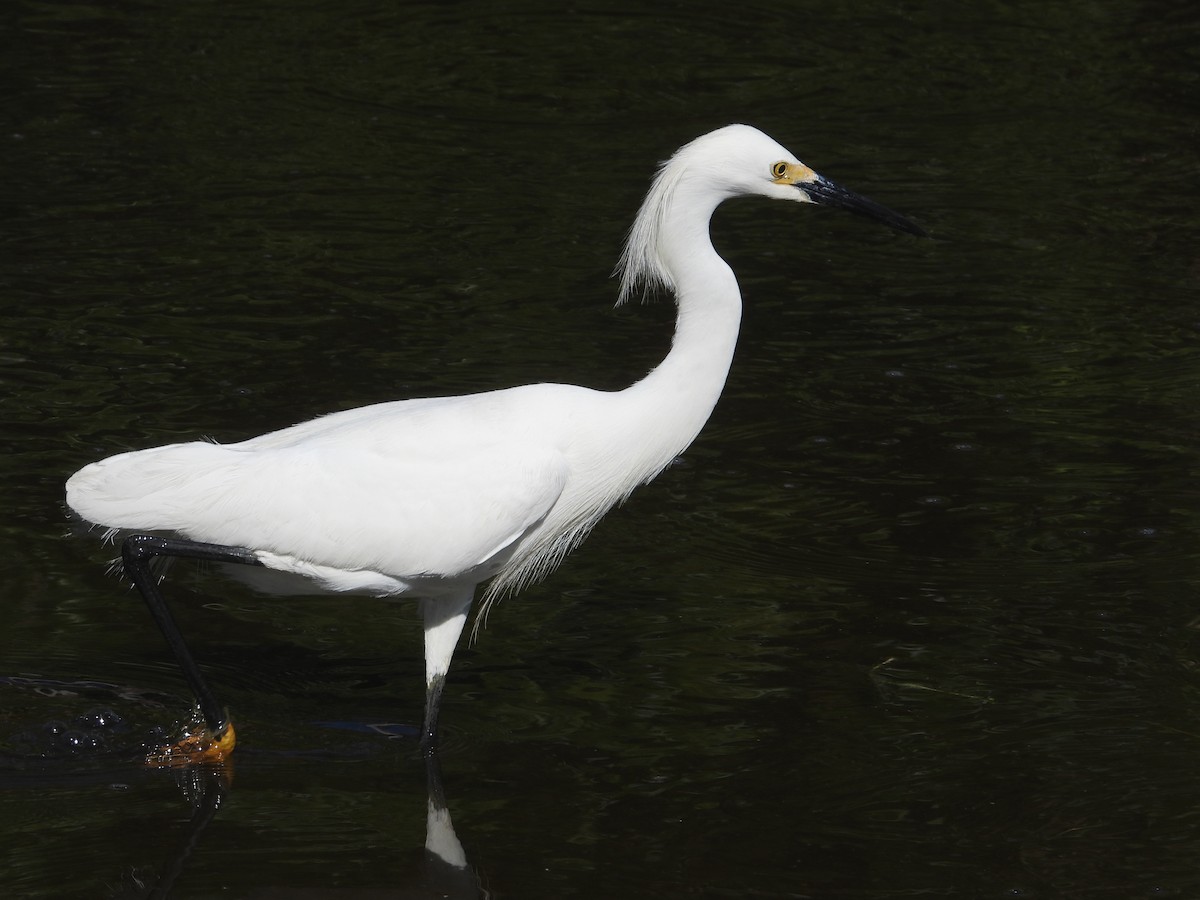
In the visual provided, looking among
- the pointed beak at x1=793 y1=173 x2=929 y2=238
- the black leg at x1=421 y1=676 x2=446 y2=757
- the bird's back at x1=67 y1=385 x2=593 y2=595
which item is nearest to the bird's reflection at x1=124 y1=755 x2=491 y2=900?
the black leg at x1=421 y1=676 x2=446 y2=757

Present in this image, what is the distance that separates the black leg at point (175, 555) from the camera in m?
4.60

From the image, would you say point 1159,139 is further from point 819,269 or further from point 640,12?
point 640,12

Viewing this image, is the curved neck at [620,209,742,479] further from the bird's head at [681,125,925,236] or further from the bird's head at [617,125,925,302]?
the bird's head at [681,125,925,236]

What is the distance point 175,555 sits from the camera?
462cm

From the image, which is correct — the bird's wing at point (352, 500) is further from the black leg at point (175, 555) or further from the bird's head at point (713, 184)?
the bird's head at point (713, 184)

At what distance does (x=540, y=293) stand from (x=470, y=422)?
355cm

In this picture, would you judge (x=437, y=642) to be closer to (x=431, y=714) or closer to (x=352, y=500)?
(x=431, y=714)

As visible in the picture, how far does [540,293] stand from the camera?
325 inches

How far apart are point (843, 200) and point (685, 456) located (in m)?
1.94

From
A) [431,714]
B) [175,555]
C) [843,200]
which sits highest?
[843,200]

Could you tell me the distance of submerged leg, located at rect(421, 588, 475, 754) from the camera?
4.82 metres

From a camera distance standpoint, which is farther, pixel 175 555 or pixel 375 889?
pixel 175 555

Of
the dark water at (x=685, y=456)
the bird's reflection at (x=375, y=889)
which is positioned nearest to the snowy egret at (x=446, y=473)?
the bird's reflection at (x=375, y=889)

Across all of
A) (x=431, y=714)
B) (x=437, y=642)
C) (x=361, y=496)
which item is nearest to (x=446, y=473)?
(x=361, y=496)
